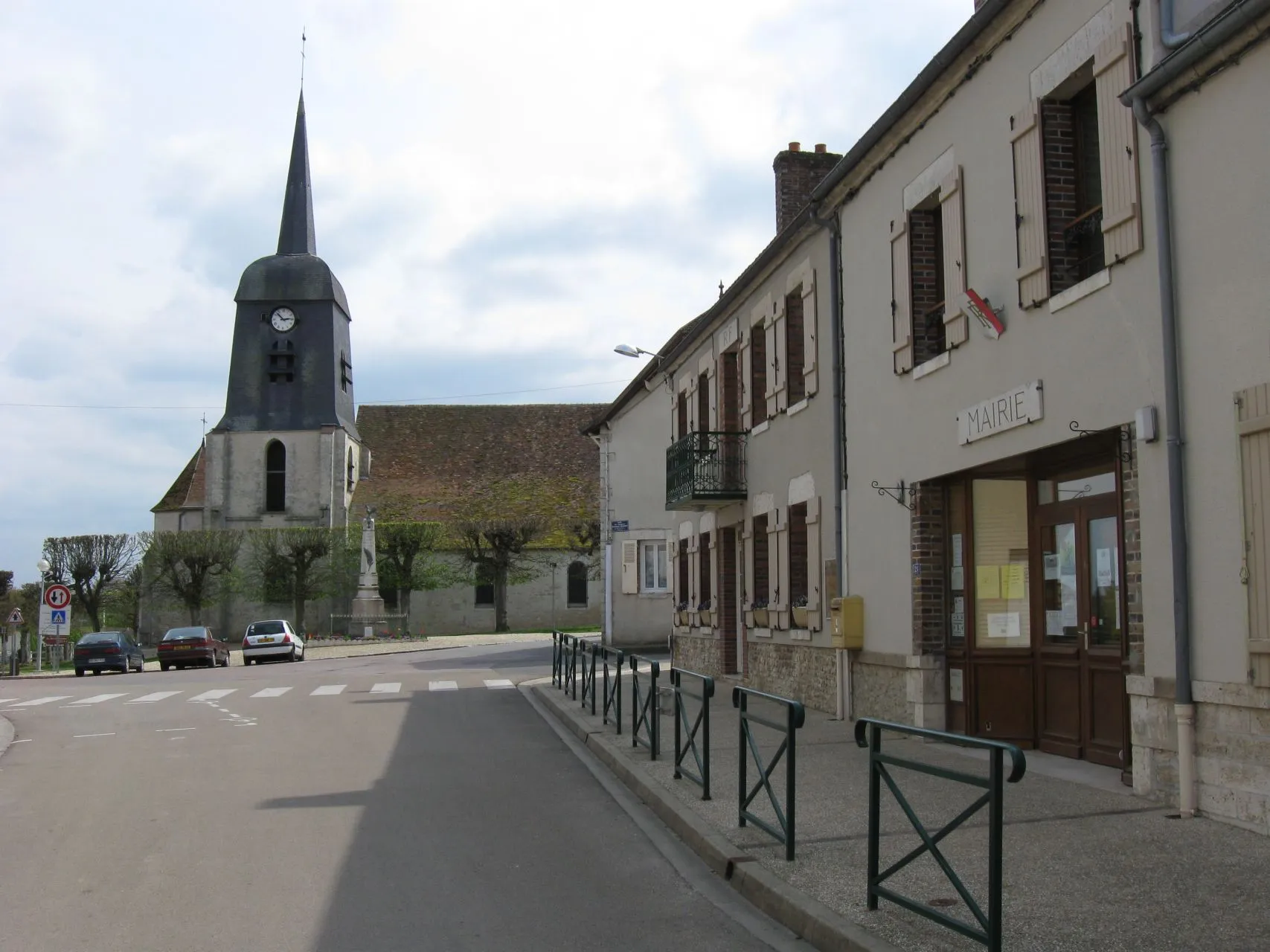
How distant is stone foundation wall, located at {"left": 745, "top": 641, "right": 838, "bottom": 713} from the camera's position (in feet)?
48.9

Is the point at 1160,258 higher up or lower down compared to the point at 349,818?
higher up

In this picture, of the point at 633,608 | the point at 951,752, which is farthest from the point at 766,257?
the point at 633,608

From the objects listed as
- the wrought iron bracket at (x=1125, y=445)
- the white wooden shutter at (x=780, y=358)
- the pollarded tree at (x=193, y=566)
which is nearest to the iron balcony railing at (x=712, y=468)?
the white wooden shutter at (x=780, y=358)

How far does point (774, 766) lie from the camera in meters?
7.27

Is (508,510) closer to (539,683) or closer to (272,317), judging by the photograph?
(272,317)

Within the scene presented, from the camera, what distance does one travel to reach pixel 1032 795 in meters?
8.68

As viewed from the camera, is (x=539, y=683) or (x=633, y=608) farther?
(x=633, y=608)

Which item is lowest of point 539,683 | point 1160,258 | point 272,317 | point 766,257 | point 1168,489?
point 539,683

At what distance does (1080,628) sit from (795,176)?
37.8ft

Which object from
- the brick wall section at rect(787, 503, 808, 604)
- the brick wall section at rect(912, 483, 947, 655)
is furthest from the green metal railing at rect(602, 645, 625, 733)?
the brick wall section at rect(912, 483, 947, 655)

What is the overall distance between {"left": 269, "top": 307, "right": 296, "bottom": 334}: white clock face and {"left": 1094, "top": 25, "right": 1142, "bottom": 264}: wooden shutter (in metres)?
53.2

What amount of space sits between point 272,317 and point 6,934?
182ft

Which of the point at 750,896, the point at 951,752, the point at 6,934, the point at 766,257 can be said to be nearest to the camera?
the point at 6,934

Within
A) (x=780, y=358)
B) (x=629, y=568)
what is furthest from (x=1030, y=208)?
(x=629, y=568)
